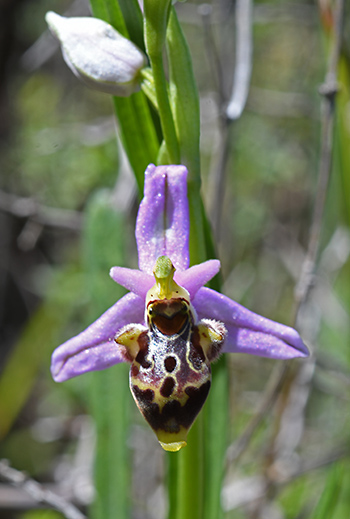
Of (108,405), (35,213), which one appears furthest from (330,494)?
Answer: (35,213)

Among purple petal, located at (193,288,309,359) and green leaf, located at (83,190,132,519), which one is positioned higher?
purple petal, located at (193,288,309,359)

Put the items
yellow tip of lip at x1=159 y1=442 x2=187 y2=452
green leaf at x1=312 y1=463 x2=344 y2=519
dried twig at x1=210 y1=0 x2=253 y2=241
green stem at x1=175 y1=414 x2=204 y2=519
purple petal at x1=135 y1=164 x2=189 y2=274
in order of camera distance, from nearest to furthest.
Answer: yellow tip of lip at x1=159 y1=442 x2=187 y2=452 < purple petal at x1=135 y1=164 x2=189 y2=274 < green stem at x1=175 y1=414 x2=204 y2=519 < green leaf at x1=312 y1=463 x2=344 y2=519 < dried twig at x1=210 y1=0 x2=253 y2=241

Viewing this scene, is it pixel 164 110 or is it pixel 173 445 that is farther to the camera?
pixel 164 110

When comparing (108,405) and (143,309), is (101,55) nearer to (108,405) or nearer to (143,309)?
(143,309)

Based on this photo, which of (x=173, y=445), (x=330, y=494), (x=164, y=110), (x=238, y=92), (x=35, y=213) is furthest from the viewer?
(x=35, y=213)

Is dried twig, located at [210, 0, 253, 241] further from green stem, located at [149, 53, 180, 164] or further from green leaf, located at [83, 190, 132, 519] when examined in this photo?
green stem, located at [149, 53, 180, 164]

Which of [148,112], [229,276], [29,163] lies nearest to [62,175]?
[29,163]

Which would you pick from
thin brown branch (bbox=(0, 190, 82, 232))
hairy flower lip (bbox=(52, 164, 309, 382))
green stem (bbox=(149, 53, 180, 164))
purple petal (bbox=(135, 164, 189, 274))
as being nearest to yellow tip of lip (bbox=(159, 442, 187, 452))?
hairy flower lip (bbox=(52, 164, 309, 382))
